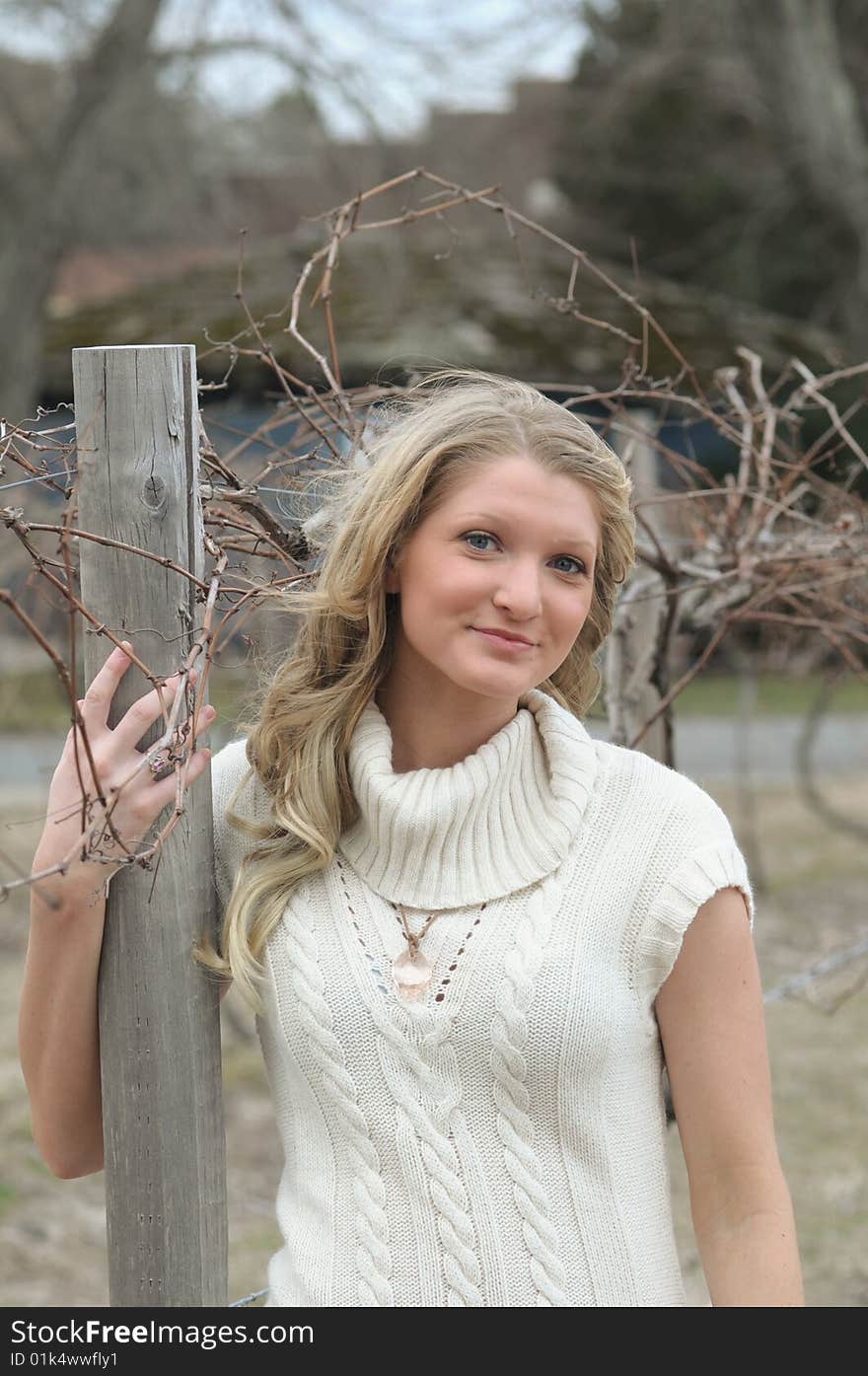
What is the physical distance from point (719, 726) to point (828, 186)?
4248 millimetres

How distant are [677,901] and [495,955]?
211 mm

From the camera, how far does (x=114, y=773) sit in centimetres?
159

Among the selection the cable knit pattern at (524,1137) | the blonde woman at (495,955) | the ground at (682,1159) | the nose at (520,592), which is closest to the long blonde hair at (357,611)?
the blonde woman at (495,955)

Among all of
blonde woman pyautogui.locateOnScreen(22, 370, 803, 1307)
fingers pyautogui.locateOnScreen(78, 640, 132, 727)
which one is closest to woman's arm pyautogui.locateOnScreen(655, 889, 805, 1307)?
blonde woman pyautogui.locateOnScreen(22, 370, 803, 1307)

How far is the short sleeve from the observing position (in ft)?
5.32

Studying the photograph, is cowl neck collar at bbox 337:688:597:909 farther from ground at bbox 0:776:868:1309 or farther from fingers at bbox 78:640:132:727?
ground at bbox 0:776:868:1309

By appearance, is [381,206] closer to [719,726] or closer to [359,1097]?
[719,726]

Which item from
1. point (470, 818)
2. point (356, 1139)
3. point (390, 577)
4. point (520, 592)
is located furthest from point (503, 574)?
point (356, 1139)

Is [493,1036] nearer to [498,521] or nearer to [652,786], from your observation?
[652,786]

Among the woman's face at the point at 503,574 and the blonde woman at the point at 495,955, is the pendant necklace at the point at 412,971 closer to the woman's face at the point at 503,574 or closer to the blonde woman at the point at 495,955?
the blonde woman at the point at 495,955

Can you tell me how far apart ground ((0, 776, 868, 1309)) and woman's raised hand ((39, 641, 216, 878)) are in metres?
1.83

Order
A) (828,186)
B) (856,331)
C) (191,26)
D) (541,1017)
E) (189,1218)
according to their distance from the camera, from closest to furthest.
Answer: (541,1017) → (189,1218) → (191,26) → (828,186) → (856,331)

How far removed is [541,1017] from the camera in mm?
1612
